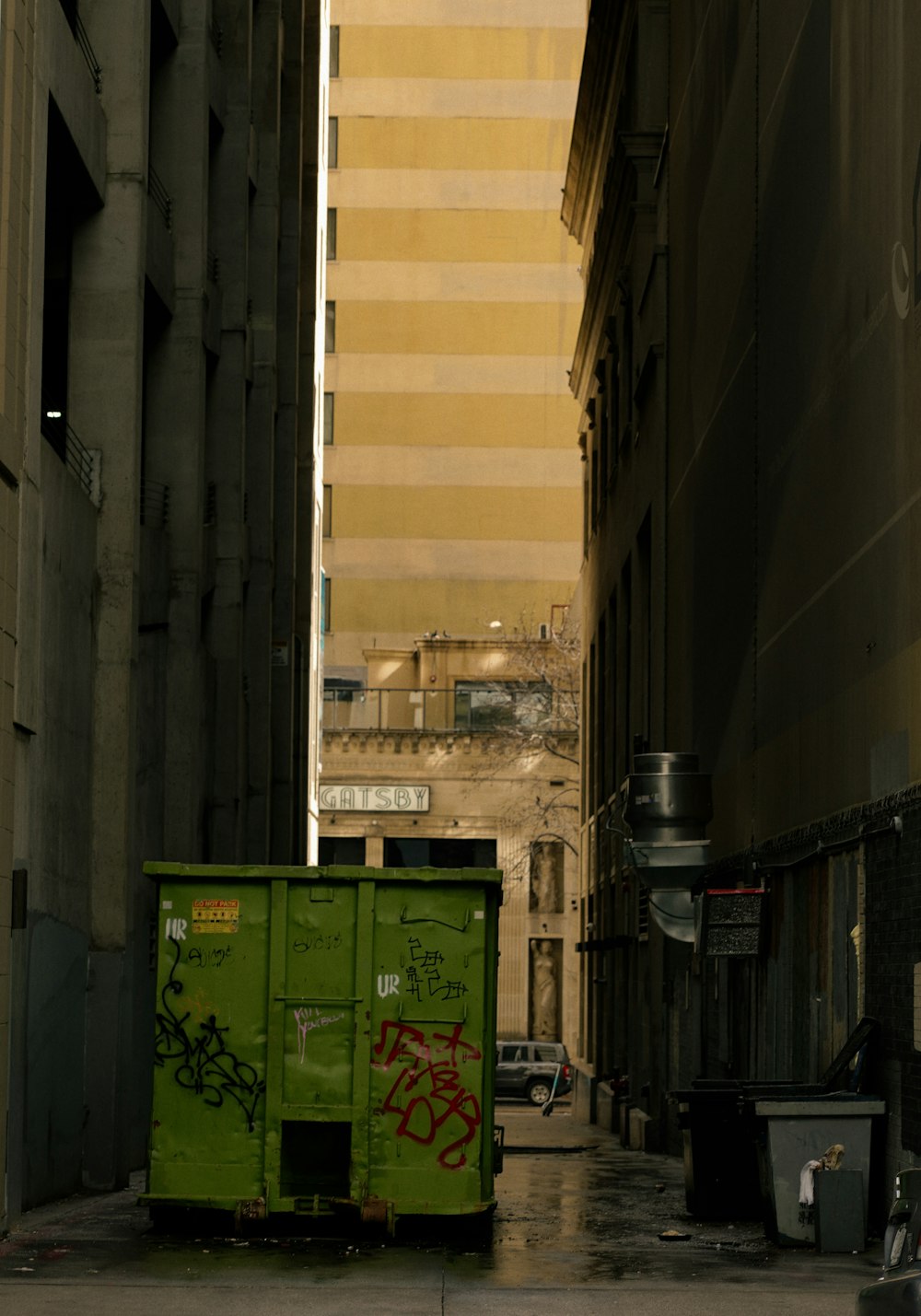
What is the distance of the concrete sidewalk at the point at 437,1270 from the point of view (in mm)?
10984

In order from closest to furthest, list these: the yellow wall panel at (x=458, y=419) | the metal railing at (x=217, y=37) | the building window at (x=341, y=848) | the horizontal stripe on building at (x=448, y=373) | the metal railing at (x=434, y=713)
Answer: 1. the metal railing at (x=217, y=37)
2. the building window at (x=341, y=848)
3. the metal railing at (x=434, y=713)
4. the yellow wall panel at (x=458, y=419)
5. the horizontal stripe on building at (x=448, y=373)

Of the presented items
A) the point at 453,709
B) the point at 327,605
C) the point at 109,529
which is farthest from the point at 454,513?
the point at 109,529

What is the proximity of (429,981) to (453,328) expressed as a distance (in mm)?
54402

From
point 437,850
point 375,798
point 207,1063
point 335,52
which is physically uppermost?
point 335,52

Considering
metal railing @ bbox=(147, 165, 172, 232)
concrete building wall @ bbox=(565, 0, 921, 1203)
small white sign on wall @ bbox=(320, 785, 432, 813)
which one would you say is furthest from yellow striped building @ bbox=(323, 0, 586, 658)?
metal railing @ bbox=(147, 165, 172, 232)

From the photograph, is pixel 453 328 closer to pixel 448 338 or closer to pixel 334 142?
pixel 448 338

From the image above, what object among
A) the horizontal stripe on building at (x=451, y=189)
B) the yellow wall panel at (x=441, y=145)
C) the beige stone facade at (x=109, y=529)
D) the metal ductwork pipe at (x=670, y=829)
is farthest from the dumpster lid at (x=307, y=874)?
the yellow wall panel at (x=441, y=145)

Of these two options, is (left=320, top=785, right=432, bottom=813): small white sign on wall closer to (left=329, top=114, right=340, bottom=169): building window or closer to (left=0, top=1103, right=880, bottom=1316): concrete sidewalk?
(left=329, top=114, right=340, bottom=169): building window

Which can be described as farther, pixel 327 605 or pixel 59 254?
pixel 327 605

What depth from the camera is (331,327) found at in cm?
6656

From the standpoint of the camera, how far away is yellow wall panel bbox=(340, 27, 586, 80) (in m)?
68.1

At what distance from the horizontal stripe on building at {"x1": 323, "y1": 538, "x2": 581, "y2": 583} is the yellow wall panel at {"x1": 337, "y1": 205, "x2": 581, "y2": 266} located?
9783 millimetres

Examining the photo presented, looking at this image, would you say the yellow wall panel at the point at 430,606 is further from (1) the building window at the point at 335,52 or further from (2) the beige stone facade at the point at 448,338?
(1) the building window at the point at 335,52

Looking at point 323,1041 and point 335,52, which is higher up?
point 335,52
